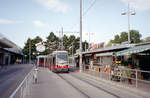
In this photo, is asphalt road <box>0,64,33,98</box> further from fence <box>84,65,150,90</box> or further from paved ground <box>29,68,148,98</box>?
fence <box>84,65,150,90</box>

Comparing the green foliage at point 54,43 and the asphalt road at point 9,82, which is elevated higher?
the green foliage at point 54,43

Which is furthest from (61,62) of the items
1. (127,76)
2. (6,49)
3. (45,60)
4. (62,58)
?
(6,49)

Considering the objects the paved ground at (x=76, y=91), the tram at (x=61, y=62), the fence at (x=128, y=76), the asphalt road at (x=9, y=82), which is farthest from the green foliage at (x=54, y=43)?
the paved ground at (x=76, y=91)

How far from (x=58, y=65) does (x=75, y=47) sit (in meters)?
65.7

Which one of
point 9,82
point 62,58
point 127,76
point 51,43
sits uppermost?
point 51,43

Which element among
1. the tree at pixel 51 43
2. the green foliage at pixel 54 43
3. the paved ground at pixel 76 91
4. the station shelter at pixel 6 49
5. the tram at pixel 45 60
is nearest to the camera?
the paved ground at pixel 76 91

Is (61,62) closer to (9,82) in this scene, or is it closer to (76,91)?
(9,82)

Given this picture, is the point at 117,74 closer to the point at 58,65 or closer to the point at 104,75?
the point at 104,75

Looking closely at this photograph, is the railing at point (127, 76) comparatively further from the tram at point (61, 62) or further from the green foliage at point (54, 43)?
the green foliage at point (54, 43)

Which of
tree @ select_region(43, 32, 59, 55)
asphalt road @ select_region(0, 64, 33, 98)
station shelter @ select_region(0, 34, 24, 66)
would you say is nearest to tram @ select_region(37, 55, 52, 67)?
station shelter @ select_region(0, 34, 24, 66)

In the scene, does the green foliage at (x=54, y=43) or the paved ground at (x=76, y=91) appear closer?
the paved ground at (x=76, y=91)

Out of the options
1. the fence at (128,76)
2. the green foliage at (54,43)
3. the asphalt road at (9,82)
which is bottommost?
the asphalt road at (9,82)

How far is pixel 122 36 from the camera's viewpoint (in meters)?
84.2

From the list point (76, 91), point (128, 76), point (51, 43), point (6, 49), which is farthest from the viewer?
point (51, 43)
